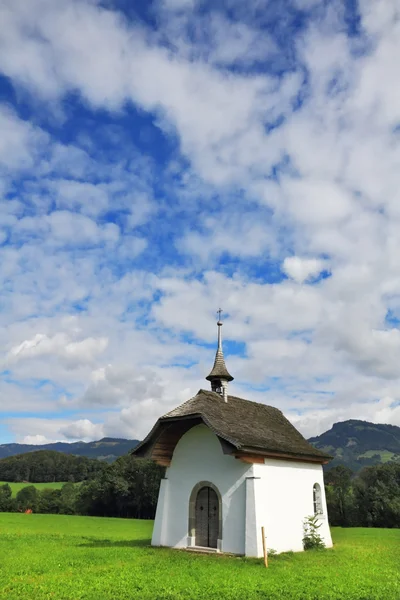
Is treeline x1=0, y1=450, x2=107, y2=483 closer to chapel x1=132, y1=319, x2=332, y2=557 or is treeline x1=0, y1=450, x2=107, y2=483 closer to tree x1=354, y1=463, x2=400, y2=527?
tree x1=354, y1=463, x2=400, y2=527

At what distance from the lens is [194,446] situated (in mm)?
20344

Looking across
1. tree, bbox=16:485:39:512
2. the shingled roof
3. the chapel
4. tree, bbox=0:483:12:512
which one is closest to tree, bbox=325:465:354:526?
the shingled roof

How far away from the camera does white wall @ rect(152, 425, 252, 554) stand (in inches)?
705

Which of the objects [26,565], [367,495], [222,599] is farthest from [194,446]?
[367,495]

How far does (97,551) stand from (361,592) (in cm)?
1068

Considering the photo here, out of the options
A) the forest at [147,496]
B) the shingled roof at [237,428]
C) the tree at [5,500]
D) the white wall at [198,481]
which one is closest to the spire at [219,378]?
the shingled roof at [237,428]

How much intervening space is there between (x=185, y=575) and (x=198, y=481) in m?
6.37

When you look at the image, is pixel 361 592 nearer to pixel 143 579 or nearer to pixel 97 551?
pixel 143 579

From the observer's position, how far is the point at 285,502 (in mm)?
19453

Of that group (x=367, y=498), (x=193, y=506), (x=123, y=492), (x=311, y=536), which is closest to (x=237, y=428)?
(x=193, y=506)

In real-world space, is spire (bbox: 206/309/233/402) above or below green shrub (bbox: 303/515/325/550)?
above

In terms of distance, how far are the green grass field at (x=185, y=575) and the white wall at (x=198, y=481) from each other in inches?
39.9

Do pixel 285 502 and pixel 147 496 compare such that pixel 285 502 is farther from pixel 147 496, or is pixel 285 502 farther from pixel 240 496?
pixel 147 496

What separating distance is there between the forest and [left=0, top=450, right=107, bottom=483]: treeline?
90.9ft
